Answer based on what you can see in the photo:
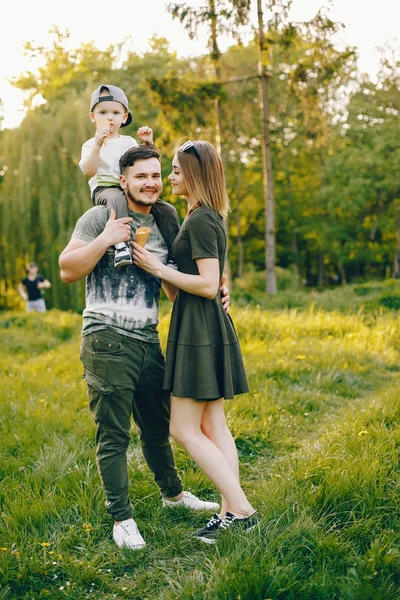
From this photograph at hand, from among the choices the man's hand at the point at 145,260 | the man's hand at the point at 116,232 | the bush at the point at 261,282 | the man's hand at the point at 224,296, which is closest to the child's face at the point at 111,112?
the man's hand at the point at 116,232

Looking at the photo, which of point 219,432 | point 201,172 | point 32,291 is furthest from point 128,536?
point 32,291

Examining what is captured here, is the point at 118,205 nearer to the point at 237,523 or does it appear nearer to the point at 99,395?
the point at 99,395

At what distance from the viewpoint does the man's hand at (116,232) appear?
3.10 m

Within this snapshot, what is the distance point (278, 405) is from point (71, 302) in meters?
14.5

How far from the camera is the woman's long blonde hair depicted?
10.6 ft

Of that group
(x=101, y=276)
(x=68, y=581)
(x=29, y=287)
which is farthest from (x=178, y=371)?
(x=29, y=287)

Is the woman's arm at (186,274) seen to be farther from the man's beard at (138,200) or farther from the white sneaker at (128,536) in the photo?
the white sneaker at (128,536)

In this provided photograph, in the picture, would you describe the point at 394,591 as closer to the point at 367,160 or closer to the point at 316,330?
the point at 316,330

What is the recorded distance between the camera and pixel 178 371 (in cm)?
321

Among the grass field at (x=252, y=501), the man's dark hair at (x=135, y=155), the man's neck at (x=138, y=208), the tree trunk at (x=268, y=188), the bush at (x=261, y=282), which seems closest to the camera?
the grass field at (x=252, y=501)

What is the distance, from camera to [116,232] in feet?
10.2

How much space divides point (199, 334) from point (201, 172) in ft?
2.73

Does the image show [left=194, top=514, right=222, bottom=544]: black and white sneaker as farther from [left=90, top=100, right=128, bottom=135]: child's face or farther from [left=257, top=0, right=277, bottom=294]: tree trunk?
[left=257, top=0, right=277, bottom=294]: tree trunk

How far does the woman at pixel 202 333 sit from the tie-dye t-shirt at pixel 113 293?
0.15 metres
